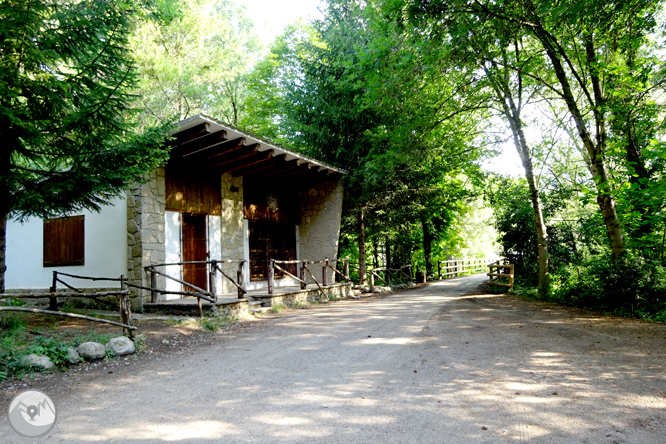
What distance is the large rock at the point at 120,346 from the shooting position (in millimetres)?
5070

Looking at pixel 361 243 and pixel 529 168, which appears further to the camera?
pixel 361 243

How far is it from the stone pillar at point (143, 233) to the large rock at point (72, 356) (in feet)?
12.3

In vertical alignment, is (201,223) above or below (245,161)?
below

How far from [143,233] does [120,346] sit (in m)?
3.89

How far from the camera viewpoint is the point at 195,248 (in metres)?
10.0

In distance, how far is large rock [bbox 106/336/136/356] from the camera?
16.6ft

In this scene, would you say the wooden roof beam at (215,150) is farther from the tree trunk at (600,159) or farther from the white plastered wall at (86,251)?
the tree trunk at (600,159)

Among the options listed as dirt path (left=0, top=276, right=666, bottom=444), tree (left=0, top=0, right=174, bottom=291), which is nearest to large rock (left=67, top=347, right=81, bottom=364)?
dirt path (left=0, top=276, right=666, bottom=444)

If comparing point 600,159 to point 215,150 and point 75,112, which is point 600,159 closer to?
point 215,150

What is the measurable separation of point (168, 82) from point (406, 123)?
1028 centimetres

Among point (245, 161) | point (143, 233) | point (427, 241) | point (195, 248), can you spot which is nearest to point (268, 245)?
point (195, 248)

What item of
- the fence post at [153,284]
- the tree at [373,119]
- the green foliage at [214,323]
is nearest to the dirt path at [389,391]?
the green foliage at [214,323]

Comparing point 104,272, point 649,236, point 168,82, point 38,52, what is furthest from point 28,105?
point 649,236

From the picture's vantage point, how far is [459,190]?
17.6 metres
